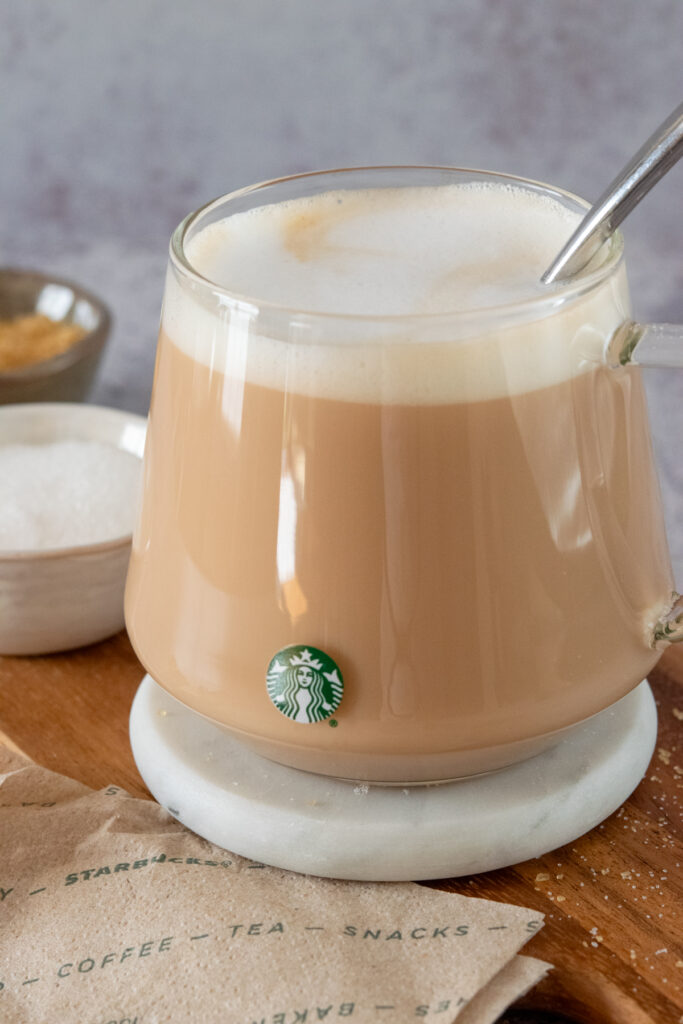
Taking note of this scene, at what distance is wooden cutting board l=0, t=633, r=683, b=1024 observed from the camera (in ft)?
1.71

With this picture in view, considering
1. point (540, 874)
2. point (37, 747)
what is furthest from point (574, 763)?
point (37, 747)

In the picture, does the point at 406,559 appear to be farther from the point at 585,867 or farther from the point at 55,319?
the point at 55,319

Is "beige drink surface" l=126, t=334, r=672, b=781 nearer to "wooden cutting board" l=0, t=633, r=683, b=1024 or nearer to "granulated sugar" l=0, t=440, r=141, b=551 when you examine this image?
"wooden cutting board" l=0, t=633, r=683, b=1024

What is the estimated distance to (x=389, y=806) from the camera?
0.58m

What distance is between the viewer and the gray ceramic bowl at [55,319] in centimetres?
110

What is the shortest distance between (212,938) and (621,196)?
0.36 meters

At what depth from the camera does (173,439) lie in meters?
0.55

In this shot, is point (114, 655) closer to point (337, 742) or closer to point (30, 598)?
point (30, 598)

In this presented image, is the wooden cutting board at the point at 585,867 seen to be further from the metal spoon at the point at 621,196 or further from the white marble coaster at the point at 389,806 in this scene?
the metal spoon at the point at 621,196

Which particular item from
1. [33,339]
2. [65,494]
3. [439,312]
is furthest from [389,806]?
[33,339]

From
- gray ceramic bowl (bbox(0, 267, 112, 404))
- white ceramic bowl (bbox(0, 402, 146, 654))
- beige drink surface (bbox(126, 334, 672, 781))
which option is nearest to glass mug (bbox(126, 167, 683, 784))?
beige drink surface (bbox(126, 334, 672, 781))

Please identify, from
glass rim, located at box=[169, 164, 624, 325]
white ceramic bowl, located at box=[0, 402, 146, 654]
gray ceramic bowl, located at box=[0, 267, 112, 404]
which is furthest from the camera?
gray ceramic bowl, located at box=[0, 267, 112, 404]

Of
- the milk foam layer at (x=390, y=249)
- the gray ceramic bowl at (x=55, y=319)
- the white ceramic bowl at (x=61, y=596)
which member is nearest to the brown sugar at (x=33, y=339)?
the gray ceramic bowl at (x=55, y=319)

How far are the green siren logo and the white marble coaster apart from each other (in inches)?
2.9
